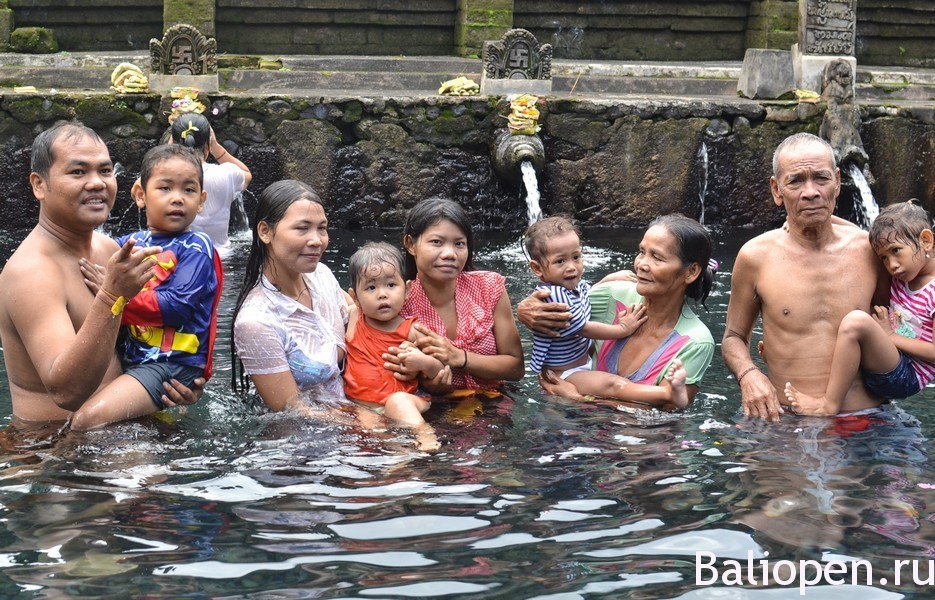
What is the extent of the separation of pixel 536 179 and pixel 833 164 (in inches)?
249

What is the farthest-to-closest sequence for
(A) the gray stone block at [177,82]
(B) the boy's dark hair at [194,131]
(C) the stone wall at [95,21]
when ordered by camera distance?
1. (C) the stone wall at [95,21]
2. (A) the gray stone block at [177,82]
3. (B) the boy's dark hair at [194,131]

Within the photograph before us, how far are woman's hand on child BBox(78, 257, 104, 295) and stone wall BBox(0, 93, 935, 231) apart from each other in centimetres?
633

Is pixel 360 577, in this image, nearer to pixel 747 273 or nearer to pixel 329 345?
pixel 329 345

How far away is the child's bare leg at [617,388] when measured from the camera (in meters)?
4.86

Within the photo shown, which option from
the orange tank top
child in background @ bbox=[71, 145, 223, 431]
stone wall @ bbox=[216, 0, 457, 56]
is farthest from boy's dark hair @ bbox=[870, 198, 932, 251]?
stone wall @ bbox=[216, 0, 457, 56]

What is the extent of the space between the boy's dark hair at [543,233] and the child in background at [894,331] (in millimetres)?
1227

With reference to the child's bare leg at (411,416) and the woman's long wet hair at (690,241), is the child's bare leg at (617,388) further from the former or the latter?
the child's bare leg at (411,416)

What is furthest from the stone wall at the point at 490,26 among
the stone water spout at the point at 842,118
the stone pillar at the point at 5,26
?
the stone water spout at the point at 842,118

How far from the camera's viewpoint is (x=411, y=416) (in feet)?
15.3

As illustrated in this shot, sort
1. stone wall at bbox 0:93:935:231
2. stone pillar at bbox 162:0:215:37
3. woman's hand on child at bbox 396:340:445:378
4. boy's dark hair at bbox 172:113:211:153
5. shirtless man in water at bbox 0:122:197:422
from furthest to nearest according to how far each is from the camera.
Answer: stone pillar at bbox 162:0:215:37, stone wall at bbox 0:93:935:231, boy's dark hair at bbox 172:113:211:153, woman's hand on child at bbox 396:340:445:378, shirtless man in water at bbox 0:122:197:422

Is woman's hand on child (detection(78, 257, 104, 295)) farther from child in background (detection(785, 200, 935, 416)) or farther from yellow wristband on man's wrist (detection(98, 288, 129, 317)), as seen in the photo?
child in background (detection(785, 200, 935, 416))

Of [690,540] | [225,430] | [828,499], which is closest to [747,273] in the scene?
[828,499]

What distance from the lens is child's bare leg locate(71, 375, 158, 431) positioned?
14.4 ft

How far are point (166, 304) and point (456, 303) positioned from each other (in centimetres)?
132
